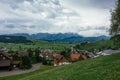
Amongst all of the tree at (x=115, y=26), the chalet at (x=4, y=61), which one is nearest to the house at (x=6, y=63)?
the chalet at (x=4, y=61)

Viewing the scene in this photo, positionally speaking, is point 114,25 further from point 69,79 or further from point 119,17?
point 69,79

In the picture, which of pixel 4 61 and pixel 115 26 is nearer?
pixel 115 26

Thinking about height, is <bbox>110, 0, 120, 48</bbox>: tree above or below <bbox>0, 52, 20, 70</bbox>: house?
above

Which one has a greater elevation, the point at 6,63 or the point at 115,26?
the point at 115,26

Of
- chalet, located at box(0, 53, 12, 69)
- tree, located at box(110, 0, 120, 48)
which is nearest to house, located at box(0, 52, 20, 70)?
chalet, located at box(0, 53, 12, 69)

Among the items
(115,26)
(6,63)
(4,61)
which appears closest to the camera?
(115,26)

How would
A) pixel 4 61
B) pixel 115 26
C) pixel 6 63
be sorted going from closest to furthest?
pixel 115 26, pixel 6 63, pixel 4 61

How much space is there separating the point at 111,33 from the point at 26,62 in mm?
46493

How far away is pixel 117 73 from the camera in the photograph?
81.0 ft

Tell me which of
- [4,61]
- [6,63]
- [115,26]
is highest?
[115,26]

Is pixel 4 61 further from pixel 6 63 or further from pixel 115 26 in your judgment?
pixel 115 26

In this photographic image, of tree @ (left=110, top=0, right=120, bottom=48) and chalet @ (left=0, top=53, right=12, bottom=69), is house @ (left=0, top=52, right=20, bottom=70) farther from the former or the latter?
tree @ (left=110, top=0, right=120, bottom=48)

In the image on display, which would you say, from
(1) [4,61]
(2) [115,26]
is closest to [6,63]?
(1) [4,61]

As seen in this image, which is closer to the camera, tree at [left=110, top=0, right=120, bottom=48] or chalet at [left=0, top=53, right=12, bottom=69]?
tree at [left=110, top=0, right=120, bottom=48]
